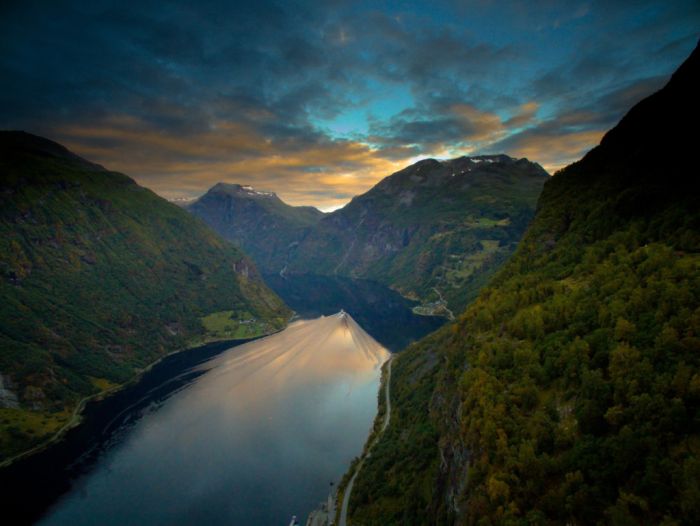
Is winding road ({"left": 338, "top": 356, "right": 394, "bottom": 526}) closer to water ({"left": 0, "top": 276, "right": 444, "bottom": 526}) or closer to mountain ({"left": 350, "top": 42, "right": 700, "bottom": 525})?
mountain ({"left": 350, "top": 42, "right": 700, "bottom": 525})

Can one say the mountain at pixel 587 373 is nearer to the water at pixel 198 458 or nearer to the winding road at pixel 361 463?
the winding road at pixel 361 463

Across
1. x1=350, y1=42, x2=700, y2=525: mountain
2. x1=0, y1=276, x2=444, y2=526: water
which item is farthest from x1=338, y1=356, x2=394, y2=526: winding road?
x1=0, y1=276, x2=444, y2=526: water

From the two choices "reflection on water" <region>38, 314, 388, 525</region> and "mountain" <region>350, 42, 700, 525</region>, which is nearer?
"mountain" <region>350, 42, 700, 525</region>

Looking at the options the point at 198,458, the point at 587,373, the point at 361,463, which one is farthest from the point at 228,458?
the point at 587,373

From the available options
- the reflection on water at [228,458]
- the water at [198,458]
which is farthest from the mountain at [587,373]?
the water at [198,458]

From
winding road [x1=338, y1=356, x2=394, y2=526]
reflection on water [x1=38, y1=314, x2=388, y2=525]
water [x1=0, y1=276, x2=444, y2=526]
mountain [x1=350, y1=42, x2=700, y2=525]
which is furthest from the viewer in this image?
water [x1=0, y1=276, x2=444, y2=526]
